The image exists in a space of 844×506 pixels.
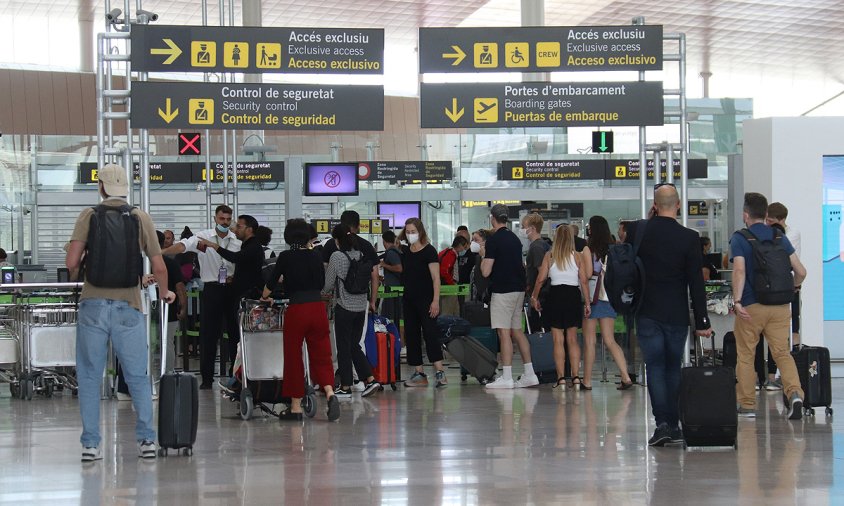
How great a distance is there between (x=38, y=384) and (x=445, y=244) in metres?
17.7

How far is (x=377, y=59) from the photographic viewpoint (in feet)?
41.1

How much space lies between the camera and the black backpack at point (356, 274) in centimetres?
1143

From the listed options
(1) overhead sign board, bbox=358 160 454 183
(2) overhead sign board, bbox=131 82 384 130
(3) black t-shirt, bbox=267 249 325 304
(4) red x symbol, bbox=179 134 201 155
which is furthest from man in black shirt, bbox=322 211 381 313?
(1) overhead sign board, bbox=358 160 454 183

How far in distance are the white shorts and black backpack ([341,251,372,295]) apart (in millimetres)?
1765

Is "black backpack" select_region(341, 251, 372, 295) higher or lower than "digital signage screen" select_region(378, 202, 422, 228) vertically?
lower

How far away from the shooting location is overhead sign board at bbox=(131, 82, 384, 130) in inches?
475

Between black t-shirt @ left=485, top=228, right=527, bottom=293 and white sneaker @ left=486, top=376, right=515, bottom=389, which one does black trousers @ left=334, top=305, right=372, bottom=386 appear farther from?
white sneaker @ left=486, top=376, right=515, bottom=389

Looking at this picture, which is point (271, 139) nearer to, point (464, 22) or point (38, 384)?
point (464, 22)

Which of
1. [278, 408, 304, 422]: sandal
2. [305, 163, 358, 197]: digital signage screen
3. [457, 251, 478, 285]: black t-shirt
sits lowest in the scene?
[278, 408, 304, 422]: sandal

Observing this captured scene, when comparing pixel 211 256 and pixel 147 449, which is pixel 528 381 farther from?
pixel 147 449

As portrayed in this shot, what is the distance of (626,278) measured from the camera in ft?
26.9

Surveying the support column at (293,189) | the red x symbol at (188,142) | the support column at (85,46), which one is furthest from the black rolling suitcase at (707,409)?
the support column at (85,46)

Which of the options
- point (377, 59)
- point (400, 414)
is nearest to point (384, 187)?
point (377, 59)

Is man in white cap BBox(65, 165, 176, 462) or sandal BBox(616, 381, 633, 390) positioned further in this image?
sandal BBox(616, 381, 633, 390)
